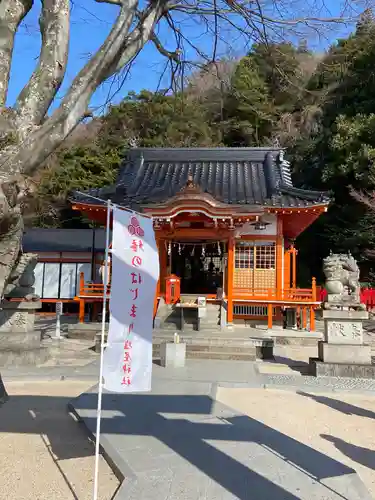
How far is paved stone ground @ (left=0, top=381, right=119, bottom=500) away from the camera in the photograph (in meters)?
3.23

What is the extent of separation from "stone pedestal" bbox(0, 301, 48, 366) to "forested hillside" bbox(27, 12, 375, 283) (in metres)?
14.1

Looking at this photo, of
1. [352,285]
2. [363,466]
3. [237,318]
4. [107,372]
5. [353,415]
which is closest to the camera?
[107,372]

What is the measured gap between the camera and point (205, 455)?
3.85 m

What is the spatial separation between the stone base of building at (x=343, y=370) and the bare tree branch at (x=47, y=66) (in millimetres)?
6658

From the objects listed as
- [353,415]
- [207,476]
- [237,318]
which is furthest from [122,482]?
[237,318]

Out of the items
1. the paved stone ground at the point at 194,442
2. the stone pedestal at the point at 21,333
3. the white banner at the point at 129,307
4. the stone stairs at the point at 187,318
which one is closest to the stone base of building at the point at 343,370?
the paved stone ground at the point at 194,442

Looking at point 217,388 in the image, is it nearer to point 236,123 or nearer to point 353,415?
point 353,415

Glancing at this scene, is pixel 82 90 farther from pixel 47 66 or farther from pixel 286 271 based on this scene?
pixel 286 271

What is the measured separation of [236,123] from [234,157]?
53.8 feet

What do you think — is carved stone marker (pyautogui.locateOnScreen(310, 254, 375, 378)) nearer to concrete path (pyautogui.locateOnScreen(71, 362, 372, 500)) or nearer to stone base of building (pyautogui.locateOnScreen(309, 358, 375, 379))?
stone base of building (pyautogui.locateOnScreen(309, 358, 375, 379))

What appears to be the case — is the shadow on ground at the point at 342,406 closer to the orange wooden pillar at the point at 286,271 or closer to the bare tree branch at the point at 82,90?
the bare tree branch at the point at 82,90

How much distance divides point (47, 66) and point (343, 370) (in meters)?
7.00

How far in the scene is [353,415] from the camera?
5.55 metres

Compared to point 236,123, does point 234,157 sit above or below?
below
